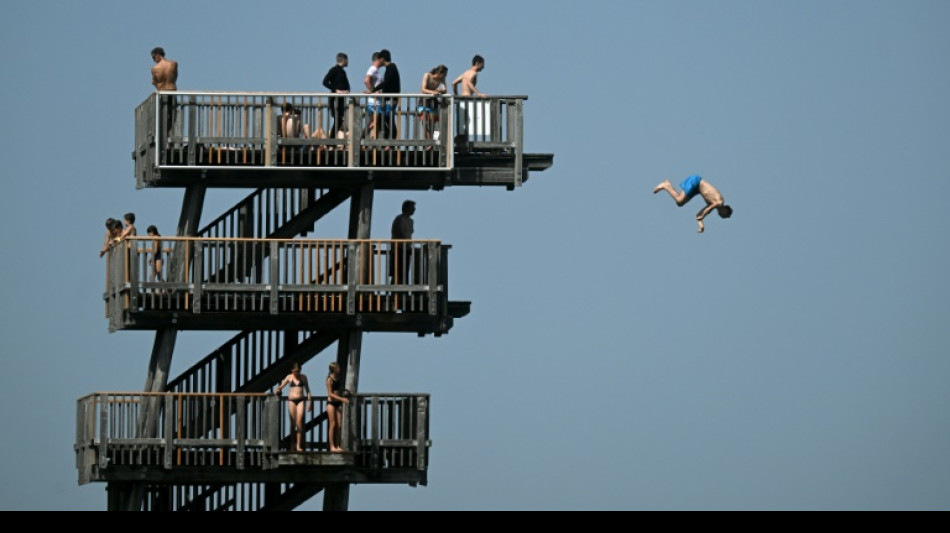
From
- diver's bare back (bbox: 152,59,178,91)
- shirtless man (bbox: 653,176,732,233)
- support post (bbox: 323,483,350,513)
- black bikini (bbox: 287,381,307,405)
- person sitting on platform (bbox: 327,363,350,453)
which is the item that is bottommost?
support post (bbox: 323,483,350,513)

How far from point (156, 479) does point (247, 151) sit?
20.3 ft

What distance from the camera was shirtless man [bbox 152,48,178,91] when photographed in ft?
183

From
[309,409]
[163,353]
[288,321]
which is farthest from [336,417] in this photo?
[163,353]

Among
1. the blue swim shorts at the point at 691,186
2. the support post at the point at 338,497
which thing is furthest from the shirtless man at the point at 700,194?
the support post at the point at 338,497

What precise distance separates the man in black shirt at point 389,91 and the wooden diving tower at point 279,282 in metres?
0.04

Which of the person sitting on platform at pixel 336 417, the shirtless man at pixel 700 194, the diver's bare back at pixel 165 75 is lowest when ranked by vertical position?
the person sitting on platform at pixel 336 417

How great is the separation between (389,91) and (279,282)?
424 centimetres

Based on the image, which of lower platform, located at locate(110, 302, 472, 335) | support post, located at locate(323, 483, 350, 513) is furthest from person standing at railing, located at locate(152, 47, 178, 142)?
support post, located at locate(323, 483, 350, 513)

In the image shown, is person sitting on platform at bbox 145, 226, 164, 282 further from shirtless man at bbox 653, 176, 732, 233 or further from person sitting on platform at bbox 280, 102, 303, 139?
shirtless man at bbox 653, 176, 732, 233

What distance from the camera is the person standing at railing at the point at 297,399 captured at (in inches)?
2147

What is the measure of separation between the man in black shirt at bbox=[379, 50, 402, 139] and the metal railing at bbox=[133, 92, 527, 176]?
Result: 2cm

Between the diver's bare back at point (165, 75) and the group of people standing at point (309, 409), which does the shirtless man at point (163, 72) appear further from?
the group of people standing at point (309, 409)
